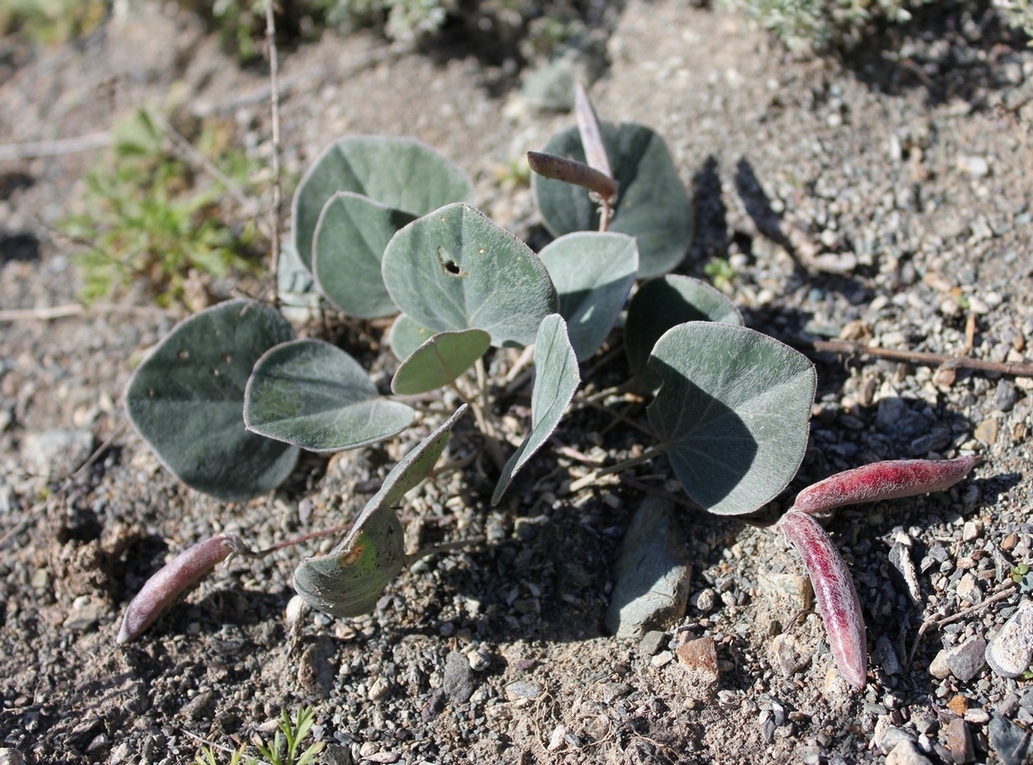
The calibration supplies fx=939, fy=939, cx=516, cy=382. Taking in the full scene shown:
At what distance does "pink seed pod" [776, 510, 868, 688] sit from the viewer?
155 centimetres

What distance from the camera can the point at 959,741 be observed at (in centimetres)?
154

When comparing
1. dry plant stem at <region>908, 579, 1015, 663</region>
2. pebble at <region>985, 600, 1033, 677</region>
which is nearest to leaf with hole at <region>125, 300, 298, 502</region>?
dry plant stem at <region>908, 579, 1015, 663</region>

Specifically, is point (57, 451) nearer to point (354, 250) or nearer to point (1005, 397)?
point (354, 250)

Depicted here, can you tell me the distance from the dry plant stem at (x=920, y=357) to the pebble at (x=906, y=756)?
0.83m

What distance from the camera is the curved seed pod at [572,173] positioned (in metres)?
1.71

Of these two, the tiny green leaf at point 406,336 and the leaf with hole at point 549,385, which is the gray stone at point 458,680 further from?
the tiny green leaf at point 406,336

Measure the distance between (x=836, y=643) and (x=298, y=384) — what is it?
1.14 m

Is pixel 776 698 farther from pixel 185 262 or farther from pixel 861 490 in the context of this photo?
pixel 185 262

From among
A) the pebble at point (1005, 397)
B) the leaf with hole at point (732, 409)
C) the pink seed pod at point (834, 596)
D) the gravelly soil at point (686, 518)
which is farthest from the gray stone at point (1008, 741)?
the pebble at point (1005, 397)

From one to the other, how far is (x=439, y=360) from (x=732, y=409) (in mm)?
551

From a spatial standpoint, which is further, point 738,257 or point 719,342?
point 738,257

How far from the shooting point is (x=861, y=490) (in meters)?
1.70

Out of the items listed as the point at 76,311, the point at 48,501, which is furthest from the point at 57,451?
the point at 76,311

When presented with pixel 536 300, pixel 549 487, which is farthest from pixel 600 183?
pixel 549 487
